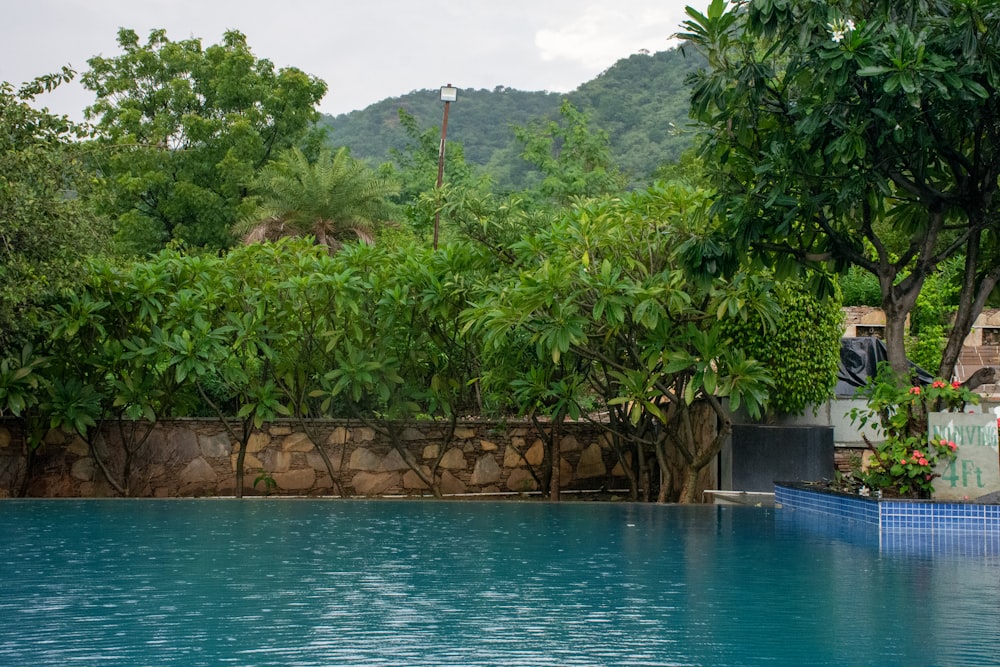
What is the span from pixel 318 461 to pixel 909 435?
681 centimetres

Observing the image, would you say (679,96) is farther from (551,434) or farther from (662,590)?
(662,590)

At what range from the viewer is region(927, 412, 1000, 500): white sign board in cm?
884

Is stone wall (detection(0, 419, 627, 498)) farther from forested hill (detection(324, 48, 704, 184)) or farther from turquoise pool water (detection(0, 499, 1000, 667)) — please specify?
forested hill (detection(324, 48, 704, 184))

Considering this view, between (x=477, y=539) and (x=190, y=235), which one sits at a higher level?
(x=190, y=235)

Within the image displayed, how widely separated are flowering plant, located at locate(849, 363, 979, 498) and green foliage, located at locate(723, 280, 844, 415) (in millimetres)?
1283

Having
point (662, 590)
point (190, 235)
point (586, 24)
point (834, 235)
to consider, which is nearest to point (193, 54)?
point (190, 235)

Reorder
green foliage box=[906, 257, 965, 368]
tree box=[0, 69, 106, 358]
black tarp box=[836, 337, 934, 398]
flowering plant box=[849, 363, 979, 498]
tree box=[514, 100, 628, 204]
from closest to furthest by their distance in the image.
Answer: flowering plant box=[849, 363, 979, 498] → tree box=[0, 69, 106, 358] → black tarp box=[836, 337, 934, 398] → green foliage box=[906, 257, 965, 368] → tree box=[514, 100, 628, 204]

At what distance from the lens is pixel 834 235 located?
9.06 m

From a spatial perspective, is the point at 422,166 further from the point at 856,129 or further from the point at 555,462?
the point at 856,129

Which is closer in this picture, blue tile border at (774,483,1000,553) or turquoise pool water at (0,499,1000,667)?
turquoise pool water at (0,499,1000,667)

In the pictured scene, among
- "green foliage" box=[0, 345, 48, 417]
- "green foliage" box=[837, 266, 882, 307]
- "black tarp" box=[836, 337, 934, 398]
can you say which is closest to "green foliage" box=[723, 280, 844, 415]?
"black tarp" box=[836, 337, 934, 398]

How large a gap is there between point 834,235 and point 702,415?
10.6 ft

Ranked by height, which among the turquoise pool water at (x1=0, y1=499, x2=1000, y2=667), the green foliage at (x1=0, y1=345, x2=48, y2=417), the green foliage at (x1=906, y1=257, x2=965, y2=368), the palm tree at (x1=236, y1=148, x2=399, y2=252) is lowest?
the turquoise pool water at (x1=0, y1=499, x2=1000, y2=667)

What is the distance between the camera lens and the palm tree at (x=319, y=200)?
1107 inches
